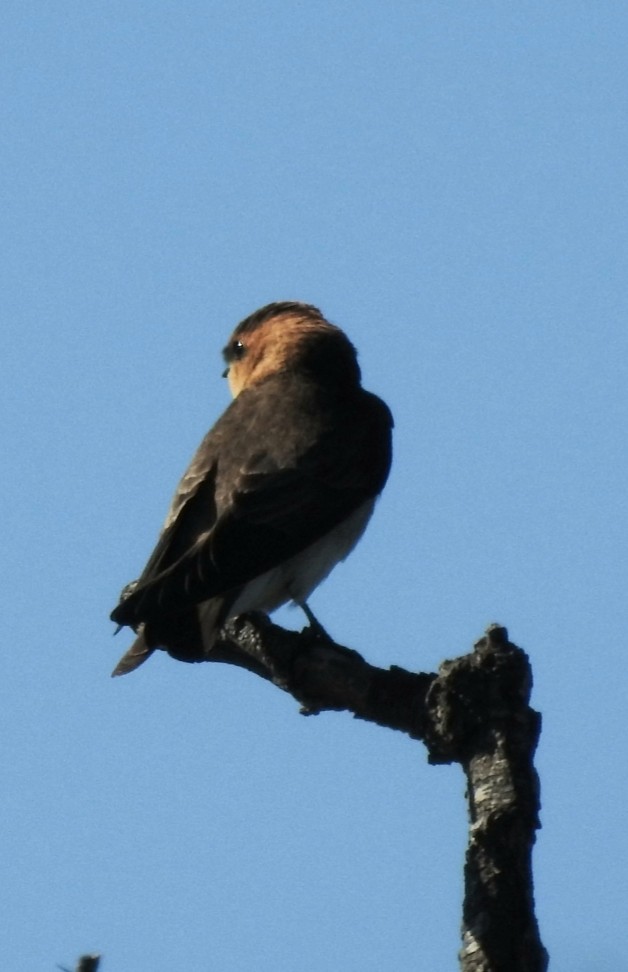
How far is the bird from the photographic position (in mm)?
7523

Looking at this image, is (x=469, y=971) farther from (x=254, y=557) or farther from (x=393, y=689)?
(x=254, y=557)

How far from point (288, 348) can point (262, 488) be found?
2.48 meters

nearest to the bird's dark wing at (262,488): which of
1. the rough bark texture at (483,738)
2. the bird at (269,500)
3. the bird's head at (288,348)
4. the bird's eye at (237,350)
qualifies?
the bird at (269,500)

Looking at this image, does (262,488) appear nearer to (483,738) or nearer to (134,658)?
(134,658)

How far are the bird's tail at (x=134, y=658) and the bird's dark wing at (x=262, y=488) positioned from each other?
10cm

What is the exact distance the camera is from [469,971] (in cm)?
440

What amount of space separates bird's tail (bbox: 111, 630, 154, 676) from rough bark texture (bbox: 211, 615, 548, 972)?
35.8 inches

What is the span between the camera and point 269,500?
8.52m

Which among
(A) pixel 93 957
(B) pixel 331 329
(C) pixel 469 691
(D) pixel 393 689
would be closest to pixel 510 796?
(C) pixel 469 691

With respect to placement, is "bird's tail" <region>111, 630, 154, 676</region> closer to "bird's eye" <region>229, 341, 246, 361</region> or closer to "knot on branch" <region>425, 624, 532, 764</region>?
"knot on branch" <region>425, 624, 532, 764</region>

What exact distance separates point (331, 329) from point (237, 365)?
0.69m

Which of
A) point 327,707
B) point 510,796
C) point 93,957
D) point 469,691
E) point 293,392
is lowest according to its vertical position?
point 93,957

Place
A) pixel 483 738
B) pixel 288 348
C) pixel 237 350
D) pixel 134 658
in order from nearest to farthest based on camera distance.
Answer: pixel 483 738 → pixel 134 658 → pixel 288 348 → pixel 237 350

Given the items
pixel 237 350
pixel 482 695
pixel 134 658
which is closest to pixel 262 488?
pixel 134 658
